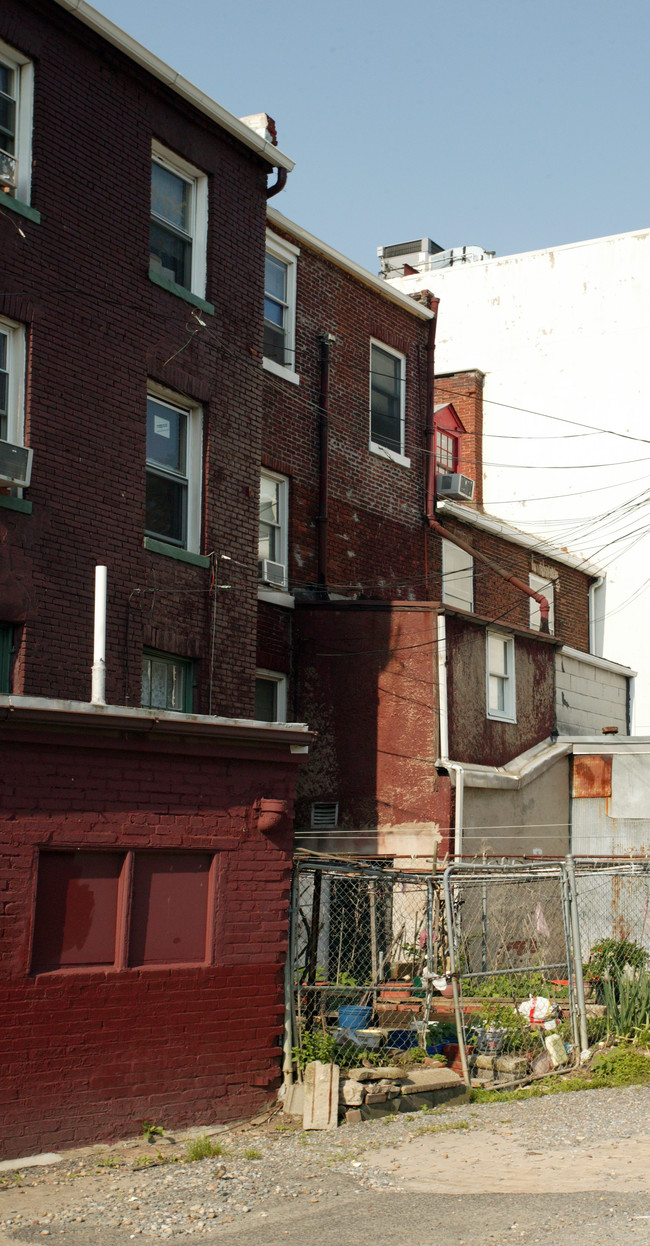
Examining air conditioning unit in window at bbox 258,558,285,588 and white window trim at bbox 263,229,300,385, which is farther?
white window trim at bbox 263,229,300,385

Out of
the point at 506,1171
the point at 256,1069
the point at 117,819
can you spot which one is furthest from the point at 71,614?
the point at 506,1171

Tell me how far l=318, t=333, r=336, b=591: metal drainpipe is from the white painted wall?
434 inches

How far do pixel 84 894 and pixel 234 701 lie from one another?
6236 mm

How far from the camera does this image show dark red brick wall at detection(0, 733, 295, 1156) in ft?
29.0

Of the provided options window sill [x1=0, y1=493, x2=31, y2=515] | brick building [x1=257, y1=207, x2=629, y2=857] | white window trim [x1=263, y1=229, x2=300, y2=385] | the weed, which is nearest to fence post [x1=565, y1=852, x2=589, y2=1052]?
the weed

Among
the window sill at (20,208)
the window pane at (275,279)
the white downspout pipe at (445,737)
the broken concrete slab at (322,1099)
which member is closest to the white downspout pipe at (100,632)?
the broken concrete slab at (322,1099)

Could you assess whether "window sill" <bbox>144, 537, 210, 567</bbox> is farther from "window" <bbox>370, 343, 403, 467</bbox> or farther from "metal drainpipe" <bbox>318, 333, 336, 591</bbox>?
"window" <bbox>370, 343, 403, 467</bbox>

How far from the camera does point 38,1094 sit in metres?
8.78

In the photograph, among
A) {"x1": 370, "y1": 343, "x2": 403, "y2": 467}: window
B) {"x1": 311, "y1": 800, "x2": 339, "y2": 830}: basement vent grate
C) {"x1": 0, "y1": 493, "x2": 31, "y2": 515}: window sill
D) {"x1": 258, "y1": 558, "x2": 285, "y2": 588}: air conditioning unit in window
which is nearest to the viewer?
{"x1": 0, "y1": 493, "x2": 31, "y2": 515}: window sill

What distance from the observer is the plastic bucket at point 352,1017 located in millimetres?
11188

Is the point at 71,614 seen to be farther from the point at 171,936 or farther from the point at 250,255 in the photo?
the point at 250,255

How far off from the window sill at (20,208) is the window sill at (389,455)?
862 centimetres

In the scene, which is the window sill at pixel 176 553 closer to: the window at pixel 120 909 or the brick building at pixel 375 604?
the brick building at pixel 375 604

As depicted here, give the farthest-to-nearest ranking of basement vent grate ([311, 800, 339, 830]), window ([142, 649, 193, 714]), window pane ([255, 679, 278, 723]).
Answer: window pane ([255, 679, 278, 723]) → basement vent grate ([311, 800, 339, 830]) → window ([142, 649, 193, 714])
